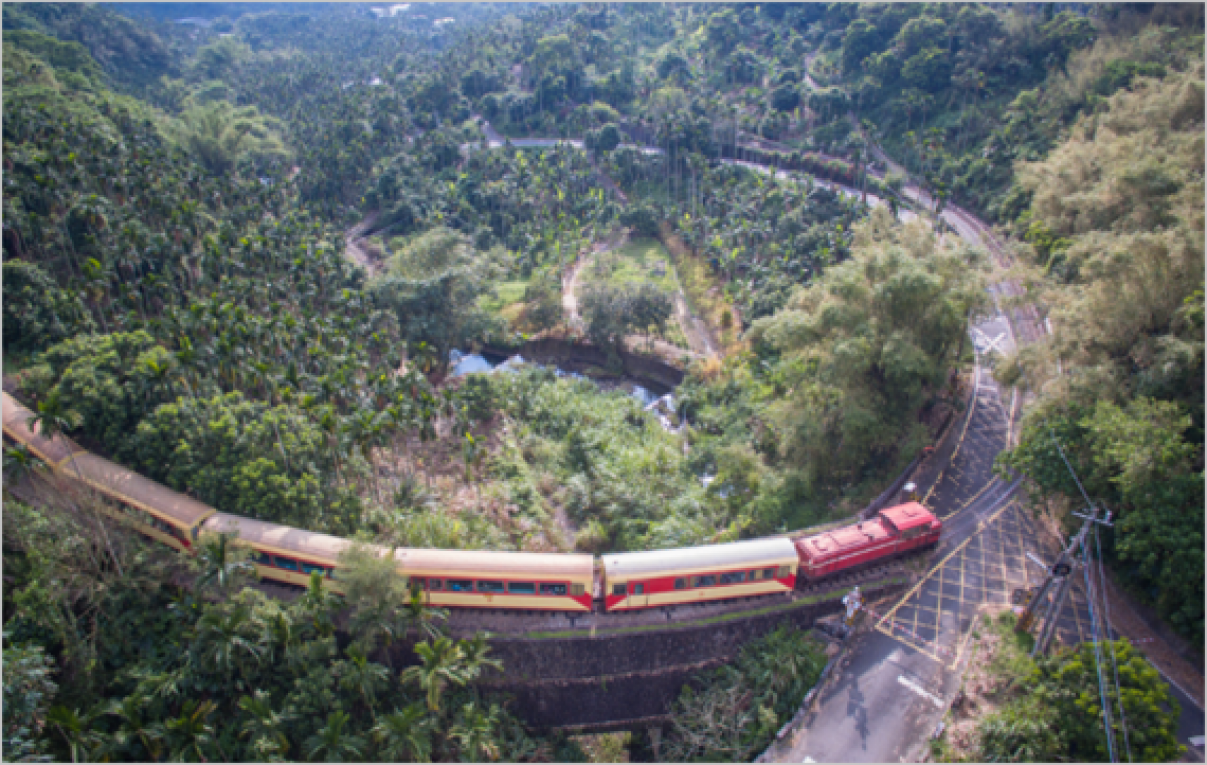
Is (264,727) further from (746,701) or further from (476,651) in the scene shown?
(746,701)

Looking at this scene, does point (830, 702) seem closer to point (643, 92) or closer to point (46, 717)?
point (46, 717)

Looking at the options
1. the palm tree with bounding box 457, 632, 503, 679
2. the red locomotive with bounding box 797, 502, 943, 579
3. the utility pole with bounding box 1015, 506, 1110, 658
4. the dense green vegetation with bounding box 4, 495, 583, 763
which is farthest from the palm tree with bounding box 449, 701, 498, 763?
the utility pole with bounding box 1015, 506, 1110, 658

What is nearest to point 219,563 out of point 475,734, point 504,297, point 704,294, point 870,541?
point 475,734

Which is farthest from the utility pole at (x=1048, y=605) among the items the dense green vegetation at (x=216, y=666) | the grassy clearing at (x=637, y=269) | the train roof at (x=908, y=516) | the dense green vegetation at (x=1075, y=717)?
the grassy clearing at (x=637, y=269)

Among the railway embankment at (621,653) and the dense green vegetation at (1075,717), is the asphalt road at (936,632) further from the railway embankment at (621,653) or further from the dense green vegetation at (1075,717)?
the railway embankment at (621,653)

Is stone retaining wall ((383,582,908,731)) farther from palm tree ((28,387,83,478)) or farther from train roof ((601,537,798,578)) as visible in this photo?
palm tree ((28,387,83,478))

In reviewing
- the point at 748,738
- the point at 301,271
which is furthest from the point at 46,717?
the point at 301,271
